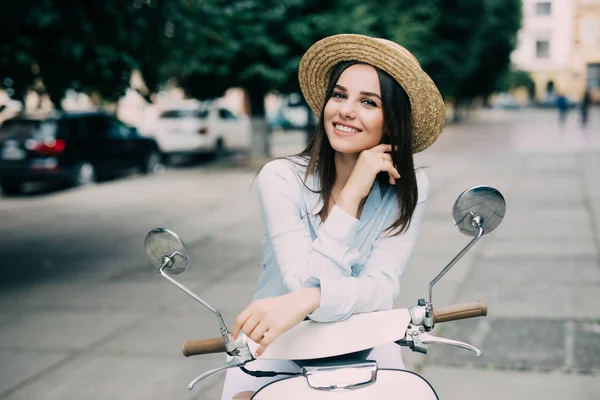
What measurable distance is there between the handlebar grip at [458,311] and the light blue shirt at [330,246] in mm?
143

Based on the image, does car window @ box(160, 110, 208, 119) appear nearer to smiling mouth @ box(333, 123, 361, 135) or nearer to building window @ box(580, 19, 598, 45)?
smiling mouth @ box(333, 123, 361, 135)

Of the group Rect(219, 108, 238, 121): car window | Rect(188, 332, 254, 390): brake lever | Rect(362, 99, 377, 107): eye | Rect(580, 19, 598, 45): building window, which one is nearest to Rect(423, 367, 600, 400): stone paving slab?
Rect(362, 99, 377, 107): eye

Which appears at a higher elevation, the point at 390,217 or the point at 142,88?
the point at 142,88

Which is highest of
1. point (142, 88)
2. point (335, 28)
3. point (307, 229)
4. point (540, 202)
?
point (335, 28)

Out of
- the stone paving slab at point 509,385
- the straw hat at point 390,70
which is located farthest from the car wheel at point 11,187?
the straw hat at point 390,70

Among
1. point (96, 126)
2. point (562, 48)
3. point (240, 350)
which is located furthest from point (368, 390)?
point (562, 48)

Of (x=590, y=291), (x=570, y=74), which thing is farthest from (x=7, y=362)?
(x=570, y=74)

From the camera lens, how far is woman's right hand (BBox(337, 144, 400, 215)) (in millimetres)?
1998

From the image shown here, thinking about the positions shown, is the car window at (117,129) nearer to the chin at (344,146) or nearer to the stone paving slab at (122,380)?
the stone paving slab at (122,380)

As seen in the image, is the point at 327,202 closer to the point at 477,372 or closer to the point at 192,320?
the point at 477,372

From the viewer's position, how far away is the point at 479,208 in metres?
1.92

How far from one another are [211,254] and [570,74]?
76.9m

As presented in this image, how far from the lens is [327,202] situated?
224 cm

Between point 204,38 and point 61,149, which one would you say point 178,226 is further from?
point 61,149
